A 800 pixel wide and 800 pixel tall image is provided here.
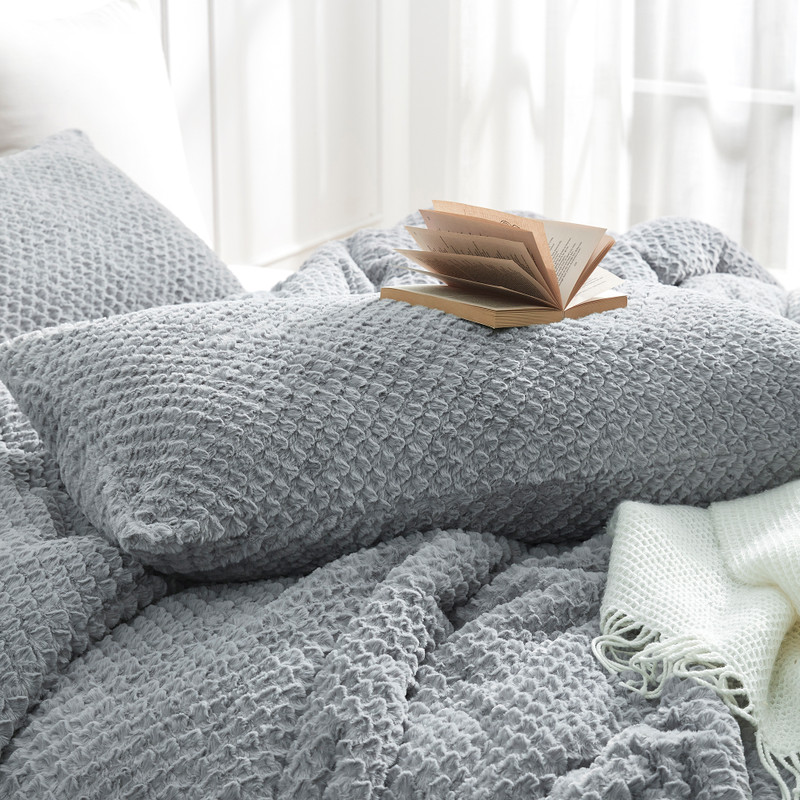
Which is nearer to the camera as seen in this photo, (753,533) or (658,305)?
(753,533)

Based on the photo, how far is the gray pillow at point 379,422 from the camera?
81 centimetres

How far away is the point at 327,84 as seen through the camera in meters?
3.12

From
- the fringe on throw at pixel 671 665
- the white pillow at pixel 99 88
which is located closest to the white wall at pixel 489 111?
the white pillow at pixel 99 88

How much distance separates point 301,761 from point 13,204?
83 cm

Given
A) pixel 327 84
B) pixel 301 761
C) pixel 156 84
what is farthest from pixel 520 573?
pixel 327 84

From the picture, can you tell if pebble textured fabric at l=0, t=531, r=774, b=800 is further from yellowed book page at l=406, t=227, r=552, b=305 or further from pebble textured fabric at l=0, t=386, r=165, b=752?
yellowed book page at l=406, t=227, r=552, b=305

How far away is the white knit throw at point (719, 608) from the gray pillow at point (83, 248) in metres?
0.64

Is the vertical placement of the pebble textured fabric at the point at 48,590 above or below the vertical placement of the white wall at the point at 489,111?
below

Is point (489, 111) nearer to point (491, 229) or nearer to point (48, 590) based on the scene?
point (491, 229)

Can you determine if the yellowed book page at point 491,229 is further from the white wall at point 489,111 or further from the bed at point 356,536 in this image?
the white wall at point 489,111

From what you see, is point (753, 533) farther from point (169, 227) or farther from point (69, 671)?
point (169, 227)

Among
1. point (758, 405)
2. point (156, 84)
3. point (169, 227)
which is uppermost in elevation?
point (156, 84)

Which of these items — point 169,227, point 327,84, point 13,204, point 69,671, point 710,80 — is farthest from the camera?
point 327,84

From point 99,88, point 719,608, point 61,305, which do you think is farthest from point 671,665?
point 99,88
